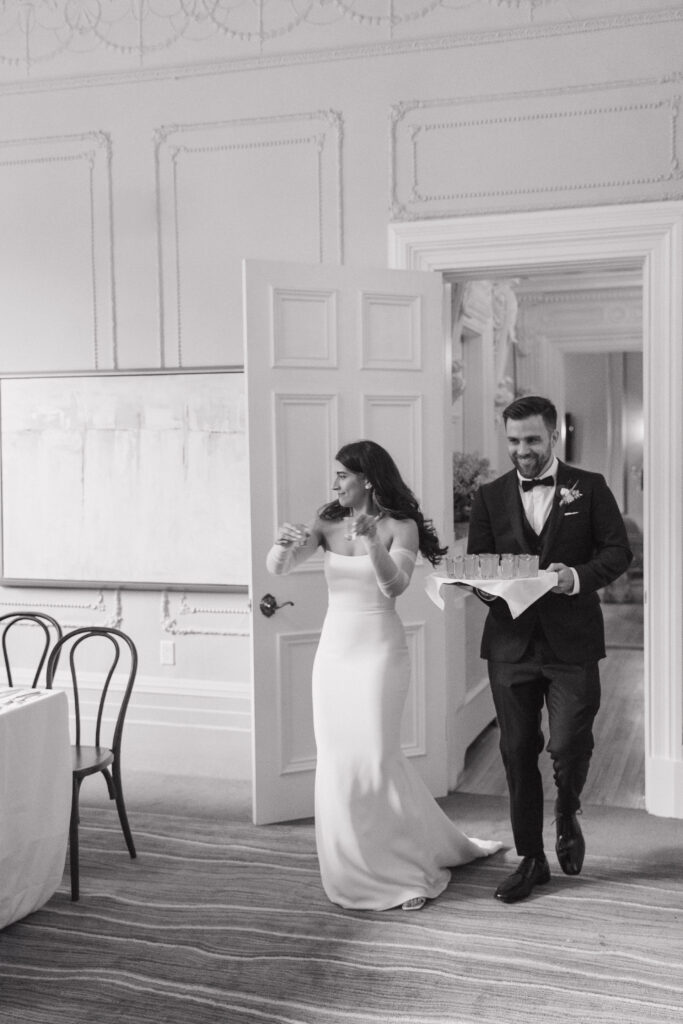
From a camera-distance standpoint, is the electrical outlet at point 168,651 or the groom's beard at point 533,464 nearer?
the groom's beard at point 533,464

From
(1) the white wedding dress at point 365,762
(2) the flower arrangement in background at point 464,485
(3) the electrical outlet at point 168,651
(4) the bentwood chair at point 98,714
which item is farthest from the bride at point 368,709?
(2) the flower arrangement in background at point 464,485

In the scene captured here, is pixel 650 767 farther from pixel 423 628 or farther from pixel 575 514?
pixel 575 514

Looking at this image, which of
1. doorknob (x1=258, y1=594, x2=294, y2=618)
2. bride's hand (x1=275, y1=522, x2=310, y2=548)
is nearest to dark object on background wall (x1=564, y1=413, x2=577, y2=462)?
doorknob (x1=258, y1=594, x2=294, y2=618)

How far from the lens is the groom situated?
372cm

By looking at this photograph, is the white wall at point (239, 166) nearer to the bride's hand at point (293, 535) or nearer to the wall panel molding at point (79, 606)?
the wall panel molding at point (79, 606)

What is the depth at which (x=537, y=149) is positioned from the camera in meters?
4.84

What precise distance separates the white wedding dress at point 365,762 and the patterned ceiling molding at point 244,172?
6.70ft

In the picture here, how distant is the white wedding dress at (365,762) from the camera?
371 centimetres

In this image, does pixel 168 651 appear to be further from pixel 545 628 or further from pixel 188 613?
pixel 545 628

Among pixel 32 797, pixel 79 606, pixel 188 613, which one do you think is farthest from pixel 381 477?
pixel 79 606

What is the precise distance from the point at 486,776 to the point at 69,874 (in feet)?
7.32

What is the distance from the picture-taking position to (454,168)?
495 centimetres

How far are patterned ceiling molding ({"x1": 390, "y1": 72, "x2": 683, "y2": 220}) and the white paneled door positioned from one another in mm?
485

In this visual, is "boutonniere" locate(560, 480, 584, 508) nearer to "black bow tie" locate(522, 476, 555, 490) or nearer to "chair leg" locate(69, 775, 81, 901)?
"black bow tie" locate(522, 476, 555, 490)
